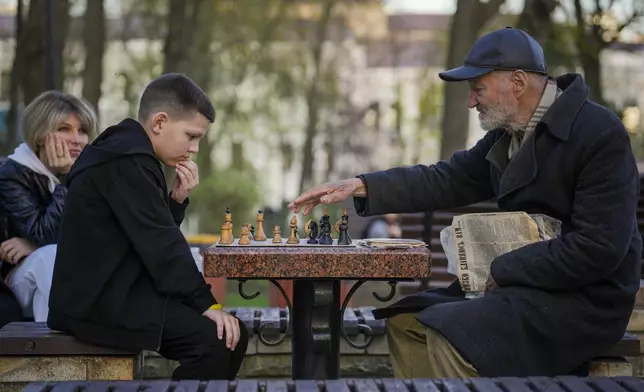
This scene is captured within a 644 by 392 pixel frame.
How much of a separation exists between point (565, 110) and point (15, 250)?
276 cm

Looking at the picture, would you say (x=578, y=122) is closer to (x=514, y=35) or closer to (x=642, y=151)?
(x=514, y=35)

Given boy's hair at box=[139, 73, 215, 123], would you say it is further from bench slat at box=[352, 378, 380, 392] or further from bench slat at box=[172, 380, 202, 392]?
bench slat at box=[352, 378, 380, 392]

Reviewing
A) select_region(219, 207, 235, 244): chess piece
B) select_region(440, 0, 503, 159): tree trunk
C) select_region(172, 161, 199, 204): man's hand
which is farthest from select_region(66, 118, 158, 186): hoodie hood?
select_region(440, 0, 503, 159): tree trunk

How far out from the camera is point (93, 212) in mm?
3891

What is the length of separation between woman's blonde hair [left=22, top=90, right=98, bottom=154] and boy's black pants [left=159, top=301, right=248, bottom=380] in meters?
1.63

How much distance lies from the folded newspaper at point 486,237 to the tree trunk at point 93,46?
1151 centimetres

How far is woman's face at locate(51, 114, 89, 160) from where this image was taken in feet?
17.1

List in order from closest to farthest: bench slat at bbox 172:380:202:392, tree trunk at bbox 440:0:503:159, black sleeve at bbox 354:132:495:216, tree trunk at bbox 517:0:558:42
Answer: bench slat at bbox 172:380:202:392 < black sleeve at bbox 354:132:495:216 < tree trunk at bbox 440:0:503:159 < tree trunk at bbox 517:0:558:42

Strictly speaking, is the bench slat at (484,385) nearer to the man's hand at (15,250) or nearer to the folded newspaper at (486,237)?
the folded newspaper at (486,237)

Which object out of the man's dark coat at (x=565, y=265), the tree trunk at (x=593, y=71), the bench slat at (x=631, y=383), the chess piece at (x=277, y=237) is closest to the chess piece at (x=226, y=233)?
the chess piece at (x=277, y=237)

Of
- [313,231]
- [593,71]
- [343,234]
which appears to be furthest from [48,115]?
[593,71]

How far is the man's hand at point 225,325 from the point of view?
3.93m

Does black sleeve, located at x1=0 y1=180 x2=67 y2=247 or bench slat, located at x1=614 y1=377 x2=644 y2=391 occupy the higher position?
black sleeve, located at x1=0 y1=180 x2=67 y2=247

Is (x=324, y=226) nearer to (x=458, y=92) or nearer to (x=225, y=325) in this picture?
(x=225, y=325)
